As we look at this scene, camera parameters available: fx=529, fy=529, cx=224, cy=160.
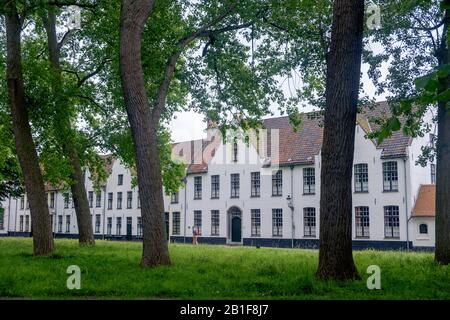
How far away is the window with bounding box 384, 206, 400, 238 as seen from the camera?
124 feet

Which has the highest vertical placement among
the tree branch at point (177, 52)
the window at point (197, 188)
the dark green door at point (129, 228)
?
the tree branch at point (177, 52)

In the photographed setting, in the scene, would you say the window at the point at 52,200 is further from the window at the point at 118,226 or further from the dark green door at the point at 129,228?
the dark green door at the point at 129,228

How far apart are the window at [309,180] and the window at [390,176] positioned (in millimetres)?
5653

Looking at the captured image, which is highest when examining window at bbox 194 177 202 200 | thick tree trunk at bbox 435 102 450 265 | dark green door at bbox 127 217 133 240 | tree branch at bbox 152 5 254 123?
A: tree branch at bbox 152 5 254 123

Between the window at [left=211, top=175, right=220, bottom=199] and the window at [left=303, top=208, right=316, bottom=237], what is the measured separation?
9566mm

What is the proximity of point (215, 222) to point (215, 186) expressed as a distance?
10.9ft

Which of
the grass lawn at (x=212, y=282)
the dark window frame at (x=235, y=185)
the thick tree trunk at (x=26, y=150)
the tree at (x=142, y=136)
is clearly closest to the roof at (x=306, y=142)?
the dark window frame at (x=235, y=185)

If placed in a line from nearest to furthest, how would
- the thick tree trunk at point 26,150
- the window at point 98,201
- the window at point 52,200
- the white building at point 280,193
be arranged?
the thick tree trunk at point 26,150
the white building at point 280,193
the window at point 98,201
the window at point 52,200

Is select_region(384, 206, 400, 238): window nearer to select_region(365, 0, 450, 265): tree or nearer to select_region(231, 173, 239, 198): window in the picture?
select_region(231, 173, 239, 198): window

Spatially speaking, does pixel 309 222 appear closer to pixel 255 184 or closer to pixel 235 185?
pixel 255 184

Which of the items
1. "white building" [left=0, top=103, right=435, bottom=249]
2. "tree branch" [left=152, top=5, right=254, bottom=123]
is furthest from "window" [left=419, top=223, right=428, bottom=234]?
"tree branch" [left=152, top=5, right=254, bottom=123]

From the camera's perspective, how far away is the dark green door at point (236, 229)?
46597 millimetres

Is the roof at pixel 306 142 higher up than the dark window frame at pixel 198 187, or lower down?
higher up

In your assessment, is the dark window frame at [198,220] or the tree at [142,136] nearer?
the tree at [142,136]
